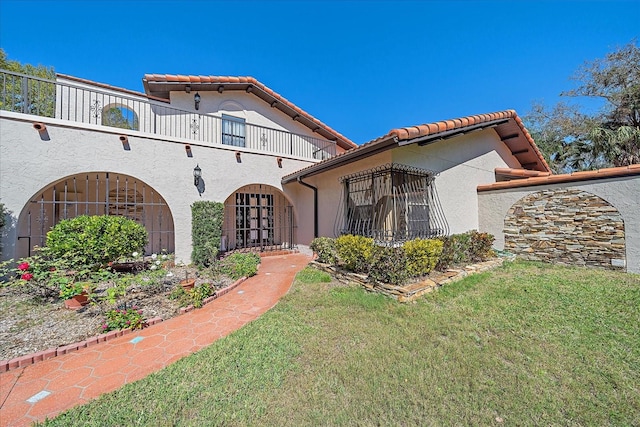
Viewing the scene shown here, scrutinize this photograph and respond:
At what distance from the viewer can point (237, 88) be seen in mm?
12922

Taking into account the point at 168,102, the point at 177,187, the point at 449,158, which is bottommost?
the point at 177,187

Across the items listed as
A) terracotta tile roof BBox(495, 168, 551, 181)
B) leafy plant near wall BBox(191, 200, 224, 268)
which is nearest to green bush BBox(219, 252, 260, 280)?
leafy plant near wall BBox(191, 200, 224, 268)

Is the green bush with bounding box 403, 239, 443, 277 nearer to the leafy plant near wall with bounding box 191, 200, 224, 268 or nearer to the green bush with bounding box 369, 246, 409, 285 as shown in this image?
the green bush with bounding box 369, 246, 409, 285

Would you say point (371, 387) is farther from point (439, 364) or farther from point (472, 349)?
point (472, 349)

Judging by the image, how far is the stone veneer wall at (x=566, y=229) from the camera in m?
7.24

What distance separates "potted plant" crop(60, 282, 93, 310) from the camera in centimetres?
513

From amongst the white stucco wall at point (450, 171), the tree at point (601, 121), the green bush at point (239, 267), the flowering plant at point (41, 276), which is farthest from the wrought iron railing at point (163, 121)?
the tree at point (601, 121)

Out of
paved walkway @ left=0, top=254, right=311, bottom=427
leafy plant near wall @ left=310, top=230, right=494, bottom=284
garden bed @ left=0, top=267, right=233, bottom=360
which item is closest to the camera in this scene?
paved walkway @ left=0, top=254, right=311, bottom=427

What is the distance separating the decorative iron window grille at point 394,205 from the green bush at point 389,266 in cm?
99

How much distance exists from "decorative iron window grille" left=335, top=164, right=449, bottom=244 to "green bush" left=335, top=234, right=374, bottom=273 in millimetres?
828

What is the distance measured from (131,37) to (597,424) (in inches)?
643

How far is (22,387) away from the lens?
315 cm

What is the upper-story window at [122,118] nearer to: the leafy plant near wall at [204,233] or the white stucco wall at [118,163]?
the white stucco wall at [118,163]

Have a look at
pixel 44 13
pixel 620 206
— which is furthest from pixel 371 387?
pixel 44 13
